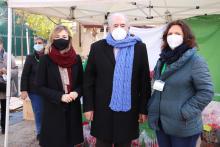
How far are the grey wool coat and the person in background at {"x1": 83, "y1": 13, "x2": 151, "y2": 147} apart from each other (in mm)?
342

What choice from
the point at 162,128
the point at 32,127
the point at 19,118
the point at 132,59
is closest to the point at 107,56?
the point at 132,59

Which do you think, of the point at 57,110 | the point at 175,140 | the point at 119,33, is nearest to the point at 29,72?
the point at 57,110

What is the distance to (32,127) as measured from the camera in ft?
22.9

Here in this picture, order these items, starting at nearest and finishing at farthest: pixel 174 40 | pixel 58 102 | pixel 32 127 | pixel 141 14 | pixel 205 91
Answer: pixel 205 91 → pixel 174 40 → pixel 58 102 → pixel 32 127 → pixel 141 14

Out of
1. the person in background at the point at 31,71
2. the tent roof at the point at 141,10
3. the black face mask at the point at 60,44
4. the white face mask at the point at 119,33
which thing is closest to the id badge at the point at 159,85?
the white face mask at the point at 119,33

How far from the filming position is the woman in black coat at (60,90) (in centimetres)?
347

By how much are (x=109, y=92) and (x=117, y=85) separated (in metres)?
0.12

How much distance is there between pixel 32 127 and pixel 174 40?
481 centimetres

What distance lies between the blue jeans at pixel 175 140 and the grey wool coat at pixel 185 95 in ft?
0.22

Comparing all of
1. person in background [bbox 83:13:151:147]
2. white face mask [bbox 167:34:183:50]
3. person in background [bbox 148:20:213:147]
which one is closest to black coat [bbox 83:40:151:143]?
person in background [bbox 83:13:151:147]

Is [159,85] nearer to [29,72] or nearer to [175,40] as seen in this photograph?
[175,40]

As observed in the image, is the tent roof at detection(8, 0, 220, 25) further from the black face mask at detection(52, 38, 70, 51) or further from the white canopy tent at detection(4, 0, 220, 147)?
the black face mask at detection(52, 38, 70, 51)

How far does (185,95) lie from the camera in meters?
2.82

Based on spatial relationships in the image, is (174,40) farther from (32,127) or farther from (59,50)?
(32,127)
